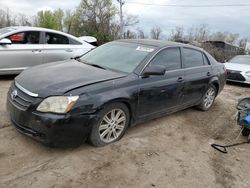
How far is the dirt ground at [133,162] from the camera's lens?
301 cm

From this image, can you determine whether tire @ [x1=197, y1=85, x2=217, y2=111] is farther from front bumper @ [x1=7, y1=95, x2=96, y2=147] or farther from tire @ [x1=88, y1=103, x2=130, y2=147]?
front bumper @ [x1=7, y1=95, x2=96, y2=147]

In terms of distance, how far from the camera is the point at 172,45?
4832 mm

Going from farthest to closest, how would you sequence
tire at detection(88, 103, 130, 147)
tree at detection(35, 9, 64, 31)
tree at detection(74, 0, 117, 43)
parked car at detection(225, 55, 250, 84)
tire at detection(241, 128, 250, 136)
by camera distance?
tree at detection(35, 9, 64, 31) < tree at detection(74, 0, 117, 43) < parked car at detection(225, 55, 250, 84) < tire at detection(241, 128, 250, 136) < tire at detection(88, 103, 130, 147)

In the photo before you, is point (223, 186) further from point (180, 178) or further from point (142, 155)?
point (142, 155)

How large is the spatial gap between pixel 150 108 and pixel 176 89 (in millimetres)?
738

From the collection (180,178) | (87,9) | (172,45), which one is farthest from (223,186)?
(87,9)

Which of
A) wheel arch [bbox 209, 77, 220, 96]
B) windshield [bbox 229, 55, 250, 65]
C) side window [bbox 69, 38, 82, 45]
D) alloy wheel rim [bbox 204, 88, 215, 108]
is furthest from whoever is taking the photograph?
windshield [bbox 229, 55, 250, 65]

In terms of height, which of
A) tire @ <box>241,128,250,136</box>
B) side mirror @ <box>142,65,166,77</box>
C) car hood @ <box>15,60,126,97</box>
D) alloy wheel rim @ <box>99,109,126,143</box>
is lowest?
tire @ <box>241,128,250,136</box>

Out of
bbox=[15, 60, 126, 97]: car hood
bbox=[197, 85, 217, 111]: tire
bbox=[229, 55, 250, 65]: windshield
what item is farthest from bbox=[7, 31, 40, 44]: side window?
bbox=[229, 55, 250, 65]: windshield

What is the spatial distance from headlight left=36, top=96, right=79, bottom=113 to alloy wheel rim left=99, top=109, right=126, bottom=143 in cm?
60

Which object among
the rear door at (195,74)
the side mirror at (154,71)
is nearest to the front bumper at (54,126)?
the side mirror at (154,71)

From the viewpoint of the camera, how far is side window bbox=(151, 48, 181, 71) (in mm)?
4441

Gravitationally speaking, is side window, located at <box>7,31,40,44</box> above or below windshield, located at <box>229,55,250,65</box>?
above

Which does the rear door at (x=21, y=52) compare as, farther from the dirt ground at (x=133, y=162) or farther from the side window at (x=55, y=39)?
the dirt ground at (x=133, y=162)
